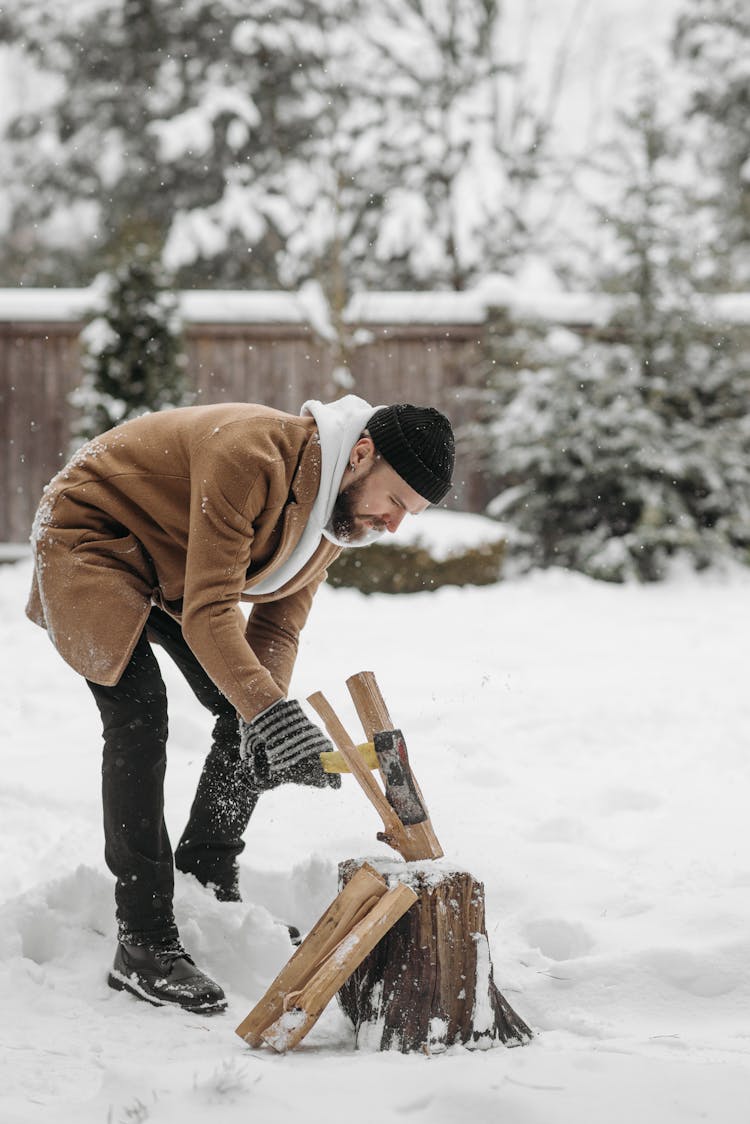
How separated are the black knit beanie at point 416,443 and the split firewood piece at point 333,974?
81cm

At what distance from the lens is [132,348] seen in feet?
27.2

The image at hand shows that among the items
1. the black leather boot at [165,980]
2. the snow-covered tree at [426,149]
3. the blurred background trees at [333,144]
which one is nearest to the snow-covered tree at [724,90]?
the blurred background trees at [333,144]

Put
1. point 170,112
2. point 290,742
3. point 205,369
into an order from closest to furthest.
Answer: point 290,742 → point 205,369 → point 170,112

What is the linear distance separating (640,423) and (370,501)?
244 inches

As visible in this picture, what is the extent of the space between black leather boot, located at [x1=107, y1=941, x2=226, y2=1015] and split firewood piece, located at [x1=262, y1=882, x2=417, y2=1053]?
0.90ft

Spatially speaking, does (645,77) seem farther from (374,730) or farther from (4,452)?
(374,730)

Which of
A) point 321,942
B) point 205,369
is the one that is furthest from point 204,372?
point 321,942

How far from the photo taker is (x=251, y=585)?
2.57 metres

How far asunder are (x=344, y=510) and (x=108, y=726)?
67cm

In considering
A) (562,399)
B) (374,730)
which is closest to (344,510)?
(374,730)

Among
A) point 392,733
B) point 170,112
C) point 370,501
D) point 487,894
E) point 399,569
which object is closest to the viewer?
point 392,733

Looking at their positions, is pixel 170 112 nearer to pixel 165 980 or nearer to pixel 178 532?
pixel 178 532

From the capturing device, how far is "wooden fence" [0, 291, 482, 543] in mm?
9617

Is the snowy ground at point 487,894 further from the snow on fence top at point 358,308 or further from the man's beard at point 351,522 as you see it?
the snow on fence top at point 358,308
